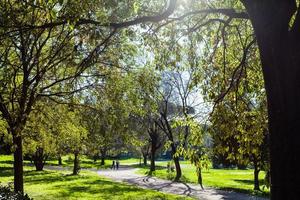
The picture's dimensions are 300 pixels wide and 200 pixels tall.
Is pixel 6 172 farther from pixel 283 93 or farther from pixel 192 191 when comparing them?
pixel 283 93

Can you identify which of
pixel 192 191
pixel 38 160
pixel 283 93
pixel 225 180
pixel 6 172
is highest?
pixel 283 93

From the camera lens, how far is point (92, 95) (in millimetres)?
19781

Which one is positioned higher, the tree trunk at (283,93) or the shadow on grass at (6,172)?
the tree trunk at (283,93)

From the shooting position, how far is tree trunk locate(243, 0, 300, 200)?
18.6ft

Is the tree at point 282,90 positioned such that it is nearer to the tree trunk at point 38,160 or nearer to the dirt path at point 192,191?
the dirt path at point 192,191

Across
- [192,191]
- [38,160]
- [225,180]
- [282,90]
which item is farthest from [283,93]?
[38,160]

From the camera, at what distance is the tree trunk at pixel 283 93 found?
568cm

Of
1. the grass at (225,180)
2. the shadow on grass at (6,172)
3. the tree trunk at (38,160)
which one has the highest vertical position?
the tree trunk at (38,160)

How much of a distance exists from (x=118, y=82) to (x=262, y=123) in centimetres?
784

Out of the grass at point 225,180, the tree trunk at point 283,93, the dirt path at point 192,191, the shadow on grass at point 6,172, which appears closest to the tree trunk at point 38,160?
the shadow on grass at point 6,172

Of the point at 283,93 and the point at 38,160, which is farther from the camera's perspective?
the point at 38,160

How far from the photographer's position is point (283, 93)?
578 centimetres

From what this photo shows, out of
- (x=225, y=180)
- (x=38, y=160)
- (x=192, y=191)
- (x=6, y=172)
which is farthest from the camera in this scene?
(x=38, y=160)

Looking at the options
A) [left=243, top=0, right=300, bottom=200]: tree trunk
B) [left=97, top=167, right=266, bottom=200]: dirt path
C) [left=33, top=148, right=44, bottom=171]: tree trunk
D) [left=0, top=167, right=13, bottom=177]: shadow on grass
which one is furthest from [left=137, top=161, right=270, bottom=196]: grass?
[left=243, top=0, right=300, bottom=200]: tree trunk
